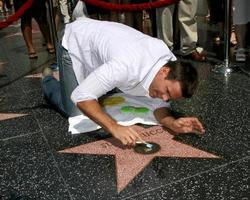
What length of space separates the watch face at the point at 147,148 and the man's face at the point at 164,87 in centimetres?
30

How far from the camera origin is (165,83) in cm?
190

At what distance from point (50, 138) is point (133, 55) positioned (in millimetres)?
786

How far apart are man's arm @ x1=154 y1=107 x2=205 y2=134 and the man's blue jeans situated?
0.56 metres

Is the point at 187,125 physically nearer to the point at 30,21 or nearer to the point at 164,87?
the point at 164,87

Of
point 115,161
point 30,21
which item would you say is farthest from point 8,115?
point 30,21

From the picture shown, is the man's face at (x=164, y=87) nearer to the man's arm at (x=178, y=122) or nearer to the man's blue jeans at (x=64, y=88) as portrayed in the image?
the man's arm at (x=178, y=122)

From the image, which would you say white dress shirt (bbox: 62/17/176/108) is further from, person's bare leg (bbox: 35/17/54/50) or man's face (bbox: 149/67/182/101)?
person's bare leg (bbox: 35/17/54/50)

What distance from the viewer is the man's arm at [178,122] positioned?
6.91ft

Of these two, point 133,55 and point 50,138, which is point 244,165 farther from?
point 50,138

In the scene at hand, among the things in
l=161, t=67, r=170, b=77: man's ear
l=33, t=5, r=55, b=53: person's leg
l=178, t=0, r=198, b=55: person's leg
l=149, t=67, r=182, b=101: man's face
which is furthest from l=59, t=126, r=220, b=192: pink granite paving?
l=33, t=5, r=55, b=53: person's leg

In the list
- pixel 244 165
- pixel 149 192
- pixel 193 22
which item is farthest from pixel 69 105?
pixel 193 22

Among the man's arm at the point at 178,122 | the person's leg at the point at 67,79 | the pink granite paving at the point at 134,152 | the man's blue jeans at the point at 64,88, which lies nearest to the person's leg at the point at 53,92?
the man's blue jeans at the point at 64,88

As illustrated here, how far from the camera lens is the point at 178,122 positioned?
2146mm

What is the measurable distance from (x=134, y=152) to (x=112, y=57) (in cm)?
51
